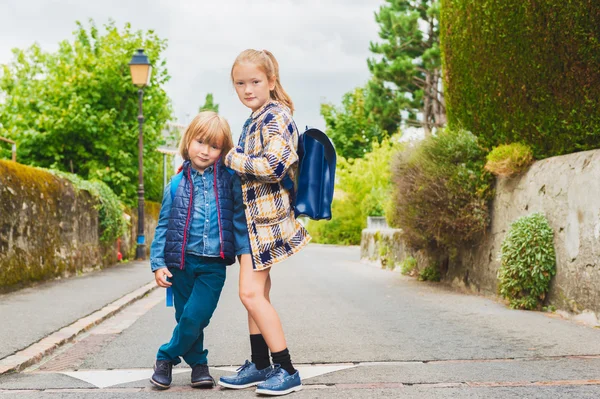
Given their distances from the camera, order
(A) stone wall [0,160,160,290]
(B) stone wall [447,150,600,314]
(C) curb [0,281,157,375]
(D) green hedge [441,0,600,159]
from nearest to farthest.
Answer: (C) curb [0,281,157,375] → (B) stone wall [447,150,600,314] → (D) green hedge [441,0,600,159] → (A) stone wall [0,160,160,290]

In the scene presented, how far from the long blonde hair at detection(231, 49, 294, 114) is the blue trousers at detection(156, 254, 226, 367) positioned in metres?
1.01

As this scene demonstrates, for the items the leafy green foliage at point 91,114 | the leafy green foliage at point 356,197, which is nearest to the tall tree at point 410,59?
the leafy green foliage at point 356,197

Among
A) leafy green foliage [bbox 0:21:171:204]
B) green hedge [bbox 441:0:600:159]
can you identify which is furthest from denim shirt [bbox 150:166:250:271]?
leafy green foliage [bbox 0:21:171:204]

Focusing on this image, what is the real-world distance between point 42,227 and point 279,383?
8.29 m

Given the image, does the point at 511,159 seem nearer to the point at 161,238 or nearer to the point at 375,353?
the point at 375,353

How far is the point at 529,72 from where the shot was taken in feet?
26.4

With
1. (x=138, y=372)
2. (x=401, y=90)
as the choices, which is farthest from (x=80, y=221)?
(x=401, y=90)

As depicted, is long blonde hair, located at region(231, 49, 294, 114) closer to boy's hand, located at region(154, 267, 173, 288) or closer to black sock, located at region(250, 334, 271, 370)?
boy's hand, located at region(154, 267, 173, 288)

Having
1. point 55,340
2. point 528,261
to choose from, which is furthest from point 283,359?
point 528,261

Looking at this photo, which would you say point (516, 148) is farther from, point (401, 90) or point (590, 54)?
point (401, 90)

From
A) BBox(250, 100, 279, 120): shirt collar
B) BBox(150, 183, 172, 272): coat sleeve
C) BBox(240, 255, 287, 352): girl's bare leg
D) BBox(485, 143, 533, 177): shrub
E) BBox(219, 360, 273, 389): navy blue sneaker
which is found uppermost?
BBox(485, 143, 533, 177): shrub

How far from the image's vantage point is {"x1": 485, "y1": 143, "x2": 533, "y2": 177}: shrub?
8367 millimetres

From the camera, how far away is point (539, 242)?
7.60 meters

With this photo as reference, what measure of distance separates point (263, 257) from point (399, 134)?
109 feet
